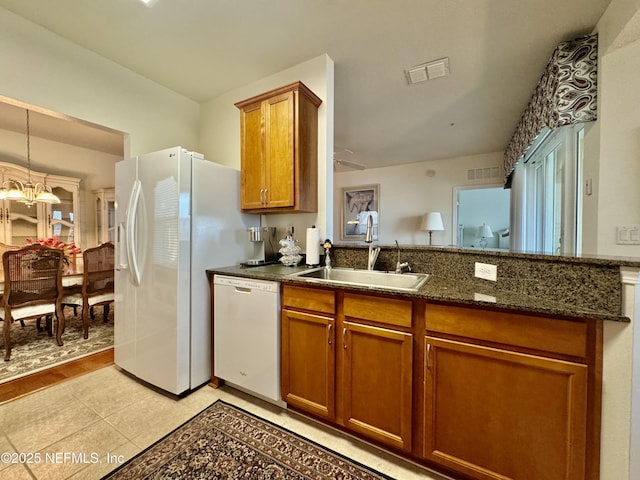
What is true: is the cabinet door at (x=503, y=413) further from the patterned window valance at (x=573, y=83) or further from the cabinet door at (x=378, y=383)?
the patterned window valance at (x=573, y=83)

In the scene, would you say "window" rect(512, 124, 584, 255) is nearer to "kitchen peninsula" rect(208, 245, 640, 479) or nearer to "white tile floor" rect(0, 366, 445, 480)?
"kitchen peninsula" rect(208, 245, 640, 479)

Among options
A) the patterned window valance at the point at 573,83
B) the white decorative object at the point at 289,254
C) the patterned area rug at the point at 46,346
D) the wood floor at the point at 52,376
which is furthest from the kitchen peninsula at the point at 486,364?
the patterned area rug at the point at 46,346

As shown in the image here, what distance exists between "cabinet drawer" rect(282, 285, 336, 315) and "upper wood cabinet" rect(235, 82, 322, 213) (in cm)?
70

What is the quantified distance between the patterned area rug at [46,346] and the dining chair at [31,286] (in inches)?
4.8

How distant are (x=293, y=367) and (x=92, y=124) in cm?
264

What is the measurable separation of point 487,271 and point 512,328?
0.40 metres

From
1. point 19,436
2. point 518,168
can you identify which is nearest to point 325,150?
point 19,436

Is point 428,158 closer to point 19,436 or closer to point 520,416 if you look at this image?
point 520,416

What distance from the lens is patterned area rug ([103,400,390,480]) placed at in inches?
49.7

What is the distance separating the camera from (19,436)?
147cm

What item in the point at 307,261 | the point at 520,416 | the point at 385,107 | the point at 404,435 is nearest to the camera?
the point at 520,416

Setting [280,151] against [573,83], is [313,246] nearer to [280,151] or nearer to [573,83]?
[280,151]

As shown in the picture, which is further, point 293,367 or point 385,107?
point 385,107

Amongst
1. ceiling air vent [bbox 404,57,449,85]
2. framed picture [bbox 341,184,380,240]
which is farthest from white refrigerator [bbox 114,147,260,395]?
framed picture [bbox 341,184,380,240]
